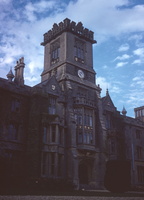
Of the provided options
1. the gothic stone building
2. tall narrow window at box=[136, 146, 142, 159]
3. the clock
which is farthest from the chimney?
tall narrow window at box=[136, 146, 142, 159]

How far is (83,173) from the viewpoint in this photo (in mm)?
43125

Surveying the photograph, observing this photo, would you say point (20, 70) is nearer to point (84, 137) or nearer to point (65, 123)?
point (65, 123)

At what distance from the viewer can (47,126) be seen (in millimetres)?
38156

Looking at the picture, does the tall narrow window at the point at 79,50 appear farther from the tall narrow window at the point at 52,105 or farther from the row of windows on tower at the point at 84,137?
the row of windows on tower at the point at 84,137

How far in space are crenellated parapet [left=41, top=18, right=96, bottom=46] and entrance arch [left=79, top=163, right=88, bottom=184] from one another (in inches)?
968

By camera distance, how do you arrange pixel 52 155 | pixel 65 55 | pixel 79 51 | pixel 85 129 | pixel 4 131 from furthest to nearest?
pixel 79 51 < pixel 65 55 < pixel 85 129 < pixel 52 155 < pixel 4 131

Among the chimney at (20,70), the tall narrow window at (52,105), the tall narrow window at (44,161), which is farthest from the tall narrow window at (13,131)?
the chimney at (20,70)

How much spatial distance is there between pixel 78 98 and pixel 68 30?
14.4 metres

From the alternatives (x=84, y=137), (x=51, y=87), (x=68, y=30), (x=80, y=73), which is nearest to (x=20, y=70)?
(x=51, y=87)

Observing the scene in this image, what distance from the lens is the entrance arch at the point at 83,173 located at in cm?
4251

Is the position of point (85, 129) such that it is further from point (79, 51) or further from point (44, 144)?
point (79, 51)

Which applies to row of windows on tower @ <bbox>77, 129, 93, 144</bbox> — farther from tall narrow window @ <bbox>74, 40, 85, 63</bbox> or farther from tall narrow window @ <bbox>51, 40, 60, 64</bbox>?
tall narrow window @ <bbox>51, 40, 60, 64</bbox>

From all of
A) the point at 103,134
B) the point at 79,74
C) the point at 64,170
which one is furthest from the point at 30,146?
the point at 79,74

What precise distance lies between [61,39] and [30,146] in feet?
75.7
